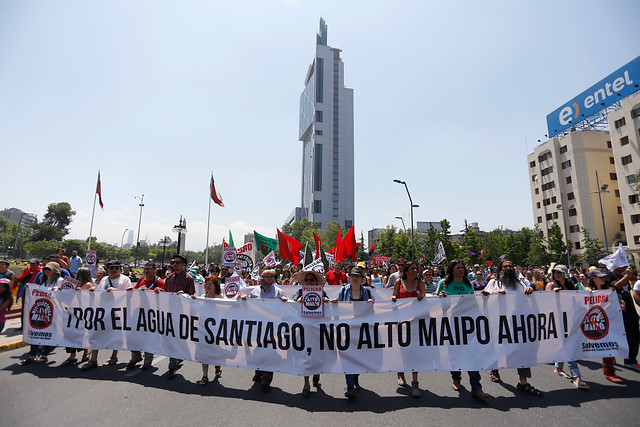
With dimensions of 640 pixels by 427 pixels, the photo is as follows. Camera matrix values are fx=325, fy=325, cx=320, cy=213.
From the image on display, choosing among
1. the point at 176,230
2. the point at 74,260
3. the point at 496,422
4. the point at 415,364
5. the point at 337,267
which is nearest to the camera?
the point at 496,422

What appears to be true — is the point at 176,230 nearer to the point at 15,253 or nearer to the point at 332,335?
the point at 332,335

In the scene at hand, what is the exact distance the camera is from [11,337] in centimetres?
780

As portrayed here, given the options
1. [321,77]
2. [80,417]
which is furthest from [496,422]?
[321,77]

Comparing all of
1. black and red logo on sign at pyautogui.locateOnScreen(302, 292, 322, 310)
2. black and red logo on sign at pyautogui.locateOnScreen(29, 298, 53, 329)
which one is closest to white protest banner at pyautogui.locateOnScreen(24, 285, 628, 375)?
black and red logo on sign at pyautogui.locateOnScreen(302, 292, 322, 310)

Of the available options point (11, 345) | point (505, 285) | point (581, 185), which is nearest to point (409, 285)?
point (505, 285)

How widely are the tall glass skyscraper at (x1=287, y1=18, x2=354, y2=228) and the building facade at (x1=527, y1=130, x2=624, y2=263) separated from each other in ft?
260

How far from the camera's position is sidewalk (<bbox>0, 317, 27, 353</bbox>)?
7084 millimetres

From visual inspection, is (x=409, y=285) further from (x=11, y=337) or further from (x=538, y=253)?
(x=538, y=253)

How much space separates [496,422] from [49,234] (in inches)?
3479

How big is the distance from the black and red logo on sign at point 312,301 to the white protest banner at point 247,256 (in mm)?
10371

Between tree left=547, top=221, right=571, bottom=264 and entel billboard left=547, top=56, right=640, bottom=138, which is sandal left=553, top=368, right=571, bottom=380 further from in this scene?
entel billboard left=547, top=56, right=640, bottom=138

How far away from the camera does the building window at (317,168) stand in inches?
5059

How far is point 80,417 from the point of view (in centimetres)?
403

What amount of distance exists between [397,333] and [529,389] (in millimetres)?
2038
